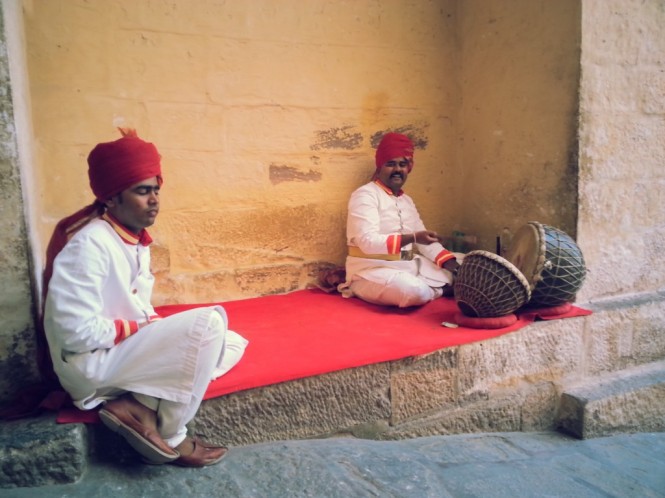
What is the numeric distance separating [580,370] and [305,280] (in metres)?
1.92

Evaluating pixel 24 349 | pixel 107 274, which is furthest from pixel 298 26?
pixel 24 349

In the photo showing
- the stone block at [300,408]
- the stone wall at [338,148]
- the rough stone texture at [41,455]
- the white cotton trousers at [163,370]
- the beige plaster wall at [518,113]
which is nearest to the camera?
→ the rough stone texture at [41,455]

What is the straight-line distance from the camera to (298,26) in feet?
12.1

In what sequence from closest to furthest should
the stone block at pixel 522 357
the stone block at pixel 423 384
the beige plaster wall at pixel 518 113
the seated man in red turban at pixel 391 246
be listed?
the stone block at pixel 423 384
the stone block at pixel 522 357
the beige plaster wall at pixel 518 113
the seated man in red turban at pixel 391 246

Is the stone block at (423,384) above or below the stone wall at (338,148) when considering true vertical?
below

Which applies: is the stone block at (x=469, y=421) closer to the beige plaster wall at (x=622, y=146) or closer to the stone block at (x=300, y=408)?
the stone block at (x=300, y=408)

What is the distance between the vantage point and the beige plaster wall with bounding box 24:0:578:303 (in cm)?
317

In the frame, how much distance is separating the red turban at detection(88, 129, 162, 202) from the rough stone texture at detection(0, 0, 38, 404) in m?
0.28

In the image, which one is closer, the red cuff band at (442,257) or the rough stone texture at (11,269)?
the rough stone texture at (11,269)

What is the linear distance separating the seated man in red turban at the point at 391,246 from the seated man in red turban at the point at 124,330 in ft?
5.14

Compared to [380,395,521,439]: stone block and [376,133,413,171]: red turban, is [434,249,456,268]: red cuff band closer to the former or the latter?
[376,133,413,171]: red turban

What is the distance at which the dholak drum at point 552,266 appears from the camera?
2.97 m

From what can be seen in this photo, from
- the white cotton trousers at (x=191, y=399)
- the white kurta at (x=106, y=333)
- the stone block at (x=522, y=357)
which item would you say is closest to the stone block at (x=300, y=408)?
the white cotton trousers at (x=191, y=399)

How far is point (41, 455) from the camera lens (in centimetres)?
185
